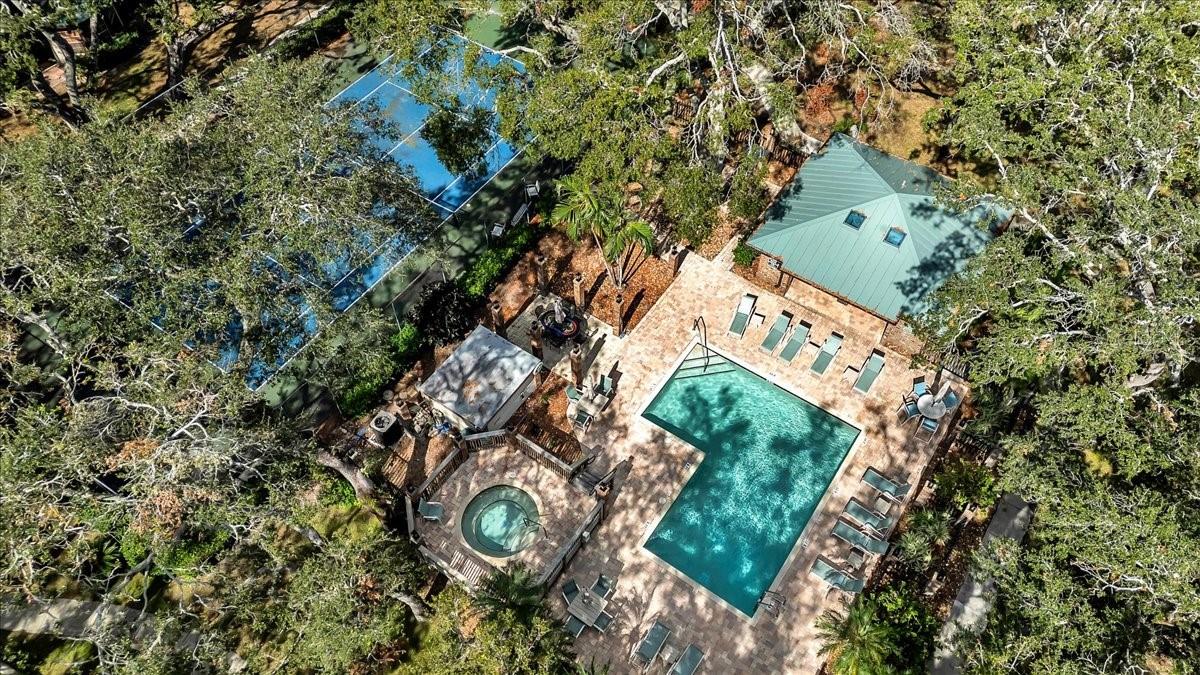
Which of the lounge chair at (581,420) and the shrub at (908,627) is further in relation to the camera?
the lounge chair at (581,420)

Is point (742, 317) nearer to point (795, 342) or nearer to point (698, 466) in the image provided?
point (795, 342)

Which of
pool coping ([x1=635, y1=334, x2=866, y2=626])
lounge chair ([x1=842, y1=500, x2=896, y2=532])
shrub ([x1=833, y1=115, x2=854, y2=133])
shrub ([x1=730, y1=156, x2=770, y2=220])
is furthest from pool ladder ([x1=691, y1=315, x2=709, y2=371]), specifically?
shrub ([x1=833, y1=115, x2=854, y2=133])

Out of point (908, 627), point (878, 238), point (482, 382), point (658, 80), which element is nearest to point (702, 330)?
point (878, 238)

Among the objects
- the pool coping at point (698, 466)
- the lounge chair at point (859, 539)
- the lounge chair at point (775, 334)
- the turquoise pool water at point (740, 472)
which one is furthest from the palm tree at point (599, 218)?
the lounge chair at point (859, 539)

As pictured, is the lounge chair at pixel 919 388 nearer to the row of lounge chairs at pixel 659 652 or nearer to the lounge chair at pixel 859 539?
the lounge chair at pixel 859 539

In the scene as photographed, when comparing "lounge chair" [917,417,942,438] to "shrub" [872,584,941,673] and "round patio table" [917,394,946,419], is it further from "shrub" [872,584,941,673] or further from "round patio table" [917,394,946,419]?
→ "shrub" [872,584,941,673]

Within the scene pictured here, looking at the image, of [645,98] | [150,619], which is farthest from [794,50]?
[150,619]

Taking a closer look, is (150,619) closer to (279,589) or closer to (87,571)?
(87,571)
